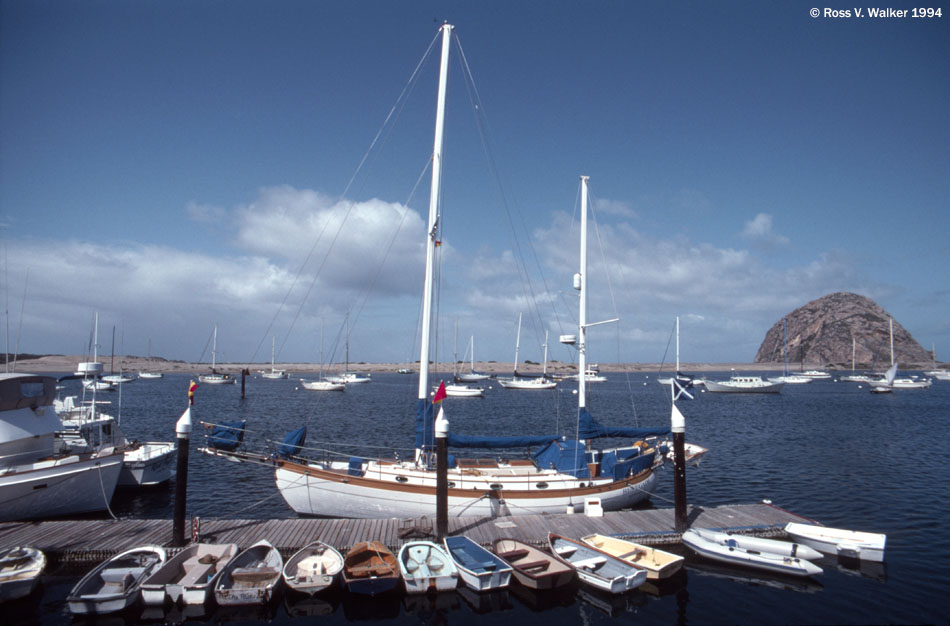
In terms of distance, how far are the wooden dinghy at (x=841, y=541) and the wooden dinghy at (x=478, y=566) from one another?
10.8 meters

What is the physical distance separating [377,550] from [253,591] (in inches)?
138

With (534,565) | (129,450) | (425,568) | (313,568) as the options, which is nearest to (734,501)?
(534,565)

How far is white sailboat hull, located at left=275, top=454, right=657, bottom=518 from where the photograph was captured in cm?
2038

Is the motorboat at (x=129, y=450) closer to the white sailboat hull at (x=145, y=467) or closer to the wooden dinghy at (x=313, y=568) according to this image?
the white sailboat hull at (x=145, y=467)

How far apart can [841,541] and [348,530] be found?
1674 centimetres

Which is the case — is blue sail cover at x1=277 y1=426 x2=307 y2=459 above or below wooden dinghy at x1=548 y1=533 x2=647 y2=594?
above

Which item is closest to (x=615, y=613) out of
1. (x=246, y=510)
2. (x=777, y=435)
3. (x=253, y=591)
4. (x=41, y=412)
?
(x=253, y=591)

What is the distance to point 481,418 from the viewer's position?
6191 cm

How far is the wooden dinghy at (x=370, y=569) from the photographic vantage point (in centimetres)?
1479

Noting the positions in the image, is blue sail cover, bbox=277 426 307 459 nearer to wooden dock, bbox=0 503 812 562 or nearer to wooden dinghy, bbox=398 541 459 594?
wooden dock, bbox=0 503 812 562

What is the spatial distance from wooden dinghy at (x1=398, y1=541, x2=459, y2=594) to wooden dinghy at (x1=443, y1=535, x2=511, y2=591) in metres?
0.31

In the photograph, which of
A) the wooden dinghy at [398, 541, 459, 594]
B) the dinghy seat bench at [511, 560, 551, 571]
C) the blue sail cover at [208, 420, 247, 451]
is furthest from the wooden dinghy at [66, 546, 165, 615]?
the dinghy seat bench at [511, 560, 551, 571]

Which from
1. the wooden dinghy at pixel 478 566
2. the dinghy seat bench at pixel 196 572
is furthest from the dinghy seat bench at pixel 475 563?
the dinghy seat bench at pixel 196 572

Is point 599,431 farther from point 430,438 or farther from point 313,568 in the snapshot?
point 313,568
